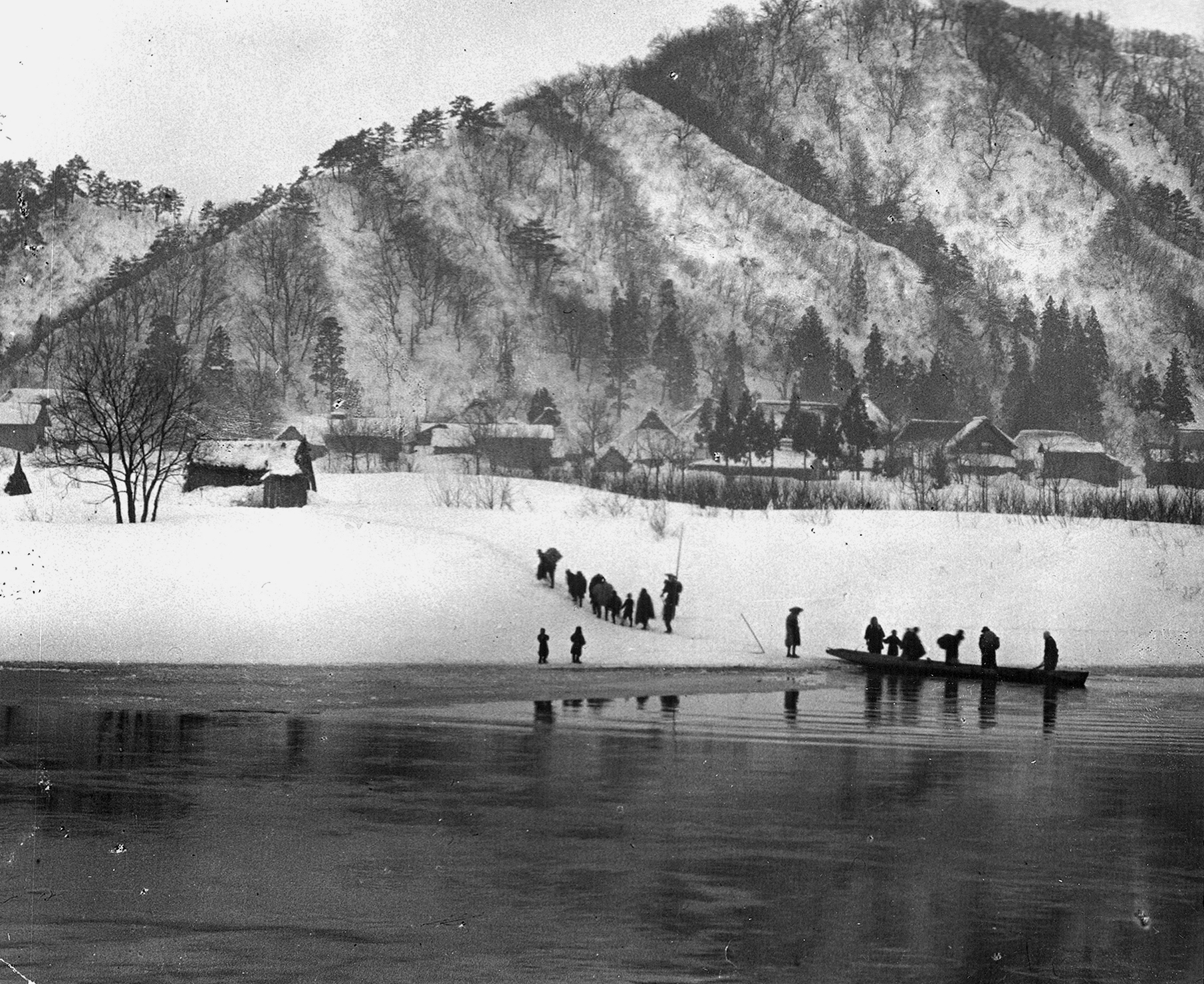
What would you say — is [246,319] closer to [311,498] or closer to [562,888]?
[311,498]

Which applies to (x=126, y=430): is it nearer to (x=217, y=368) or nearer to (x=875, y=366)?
(x=217, y=368)

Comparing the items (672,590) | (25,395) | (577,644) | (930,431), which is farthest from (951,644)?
(25,395)

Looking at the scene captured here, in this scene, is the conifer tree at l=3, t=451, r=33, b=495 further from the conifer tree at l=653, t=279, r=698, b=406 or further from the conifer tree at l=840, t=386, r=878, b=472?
the conifer tree at l=653, t=279, r=698, b=406

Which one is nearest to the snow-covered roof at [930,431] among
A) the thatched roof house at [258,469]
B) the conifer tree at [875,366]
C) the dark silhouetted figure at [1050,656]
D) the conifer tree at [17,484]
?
the conifer tree at [875,366]

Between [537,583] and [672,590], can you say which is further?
[537,583]

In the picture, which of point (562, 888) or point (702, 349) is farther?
point (702, 349)

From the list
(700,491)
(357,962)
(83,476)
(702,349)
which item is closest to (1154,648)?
(700,491)
